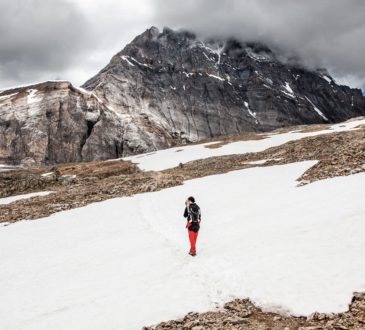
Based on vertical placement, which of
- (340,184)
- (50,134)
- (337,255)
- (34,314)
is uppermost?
(50,134)

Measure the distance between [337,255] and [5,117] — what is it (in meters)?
162

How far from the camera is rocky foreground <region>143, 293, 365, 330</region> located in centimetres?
973

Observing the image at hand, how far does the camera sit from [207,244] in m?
18.3

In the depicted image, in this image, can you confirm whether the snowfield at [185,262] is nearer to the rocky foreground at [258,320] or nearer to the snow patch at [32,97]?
the rocky foreground at [258,320]

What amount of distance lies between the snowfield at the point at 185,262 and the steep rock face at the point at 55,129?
13251cm

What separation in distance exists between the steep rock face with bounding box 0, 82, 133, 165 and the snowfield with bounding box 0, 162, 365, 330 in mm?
132514

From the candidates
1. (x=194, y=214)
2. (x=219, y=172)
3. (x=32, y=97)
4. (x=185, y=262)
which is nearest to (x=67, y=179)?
(x=219, y=172)

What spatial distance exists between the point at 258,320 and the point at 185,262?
5462mm

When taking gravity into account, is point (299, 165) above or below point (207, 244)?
above

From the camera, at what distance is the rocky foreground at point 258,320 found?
973 cm

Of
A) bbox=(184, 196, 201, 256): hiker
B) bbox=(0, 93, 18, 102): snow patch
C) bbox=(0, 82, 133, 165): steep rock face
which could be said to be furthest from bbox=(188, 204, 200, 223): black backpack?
bbox=(0, 93, 18, 102): snow patch

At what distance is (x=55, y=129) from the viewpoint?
6171 inches

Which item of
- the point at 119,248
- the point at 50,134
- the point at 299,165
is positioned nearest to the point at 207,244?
the point at 119,248

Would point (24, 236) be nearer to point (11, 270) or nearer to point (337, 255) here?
point (11, 270)
